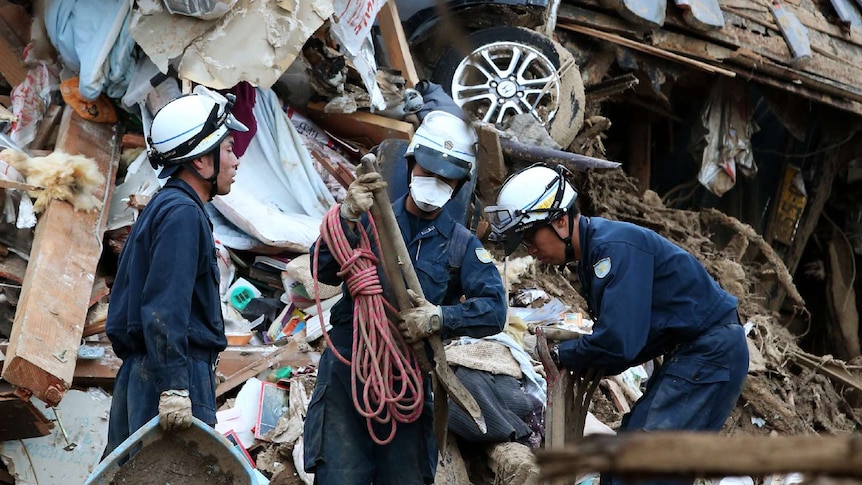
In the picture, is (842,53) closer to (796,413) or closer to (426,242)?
(796,413)

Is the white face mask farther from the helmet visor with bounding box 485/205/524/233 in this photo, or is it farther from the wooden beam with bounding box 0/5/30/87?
the wooden beam with bounding box 0/5/30/87

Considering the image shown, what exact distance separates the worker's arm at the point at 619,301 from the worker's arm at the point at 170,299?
5.02 feet

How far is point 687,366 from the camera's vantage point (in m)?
4.18

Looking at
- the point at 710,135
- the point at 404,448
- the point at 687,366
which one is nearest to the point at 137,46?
the point at 404,448

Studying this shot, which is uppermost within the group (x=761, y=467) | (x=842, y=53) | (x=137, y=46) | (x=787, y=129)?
(x=761, y=467)

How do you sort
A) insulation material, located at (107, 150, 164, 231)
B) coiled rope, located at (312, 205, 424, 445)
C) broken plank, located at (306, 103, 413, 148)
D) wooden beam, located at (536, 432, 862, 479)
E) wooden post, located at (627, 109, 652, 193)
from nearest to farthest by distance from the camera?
wooden beam, located at (536, 432, 862, 479), coiled rope, located at (312, 205, 424, 445), insulation material, located at (107, 150, 164, 231), broken plank, located at (306, 103, 413, 148), wooden post, located at (627, 109, 652, 193)

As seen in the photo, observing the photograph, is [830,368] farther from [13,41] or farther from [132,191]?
[13,41]

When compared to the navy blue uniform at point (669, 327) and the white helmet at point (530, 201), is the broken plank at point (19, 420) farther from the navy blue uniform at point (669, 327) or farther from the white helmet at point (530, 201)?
the navy blue uniform at point (669, 327)

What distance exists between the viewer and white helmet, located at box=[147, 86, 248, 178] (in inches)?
153

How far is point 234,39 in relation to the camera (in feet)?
21.2

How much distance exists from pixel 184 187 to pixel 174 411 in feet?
2.82

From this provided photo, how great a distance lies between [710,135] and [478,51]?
399 centimetres

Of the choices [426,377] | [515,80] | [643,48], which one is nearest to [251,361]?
[426,377]

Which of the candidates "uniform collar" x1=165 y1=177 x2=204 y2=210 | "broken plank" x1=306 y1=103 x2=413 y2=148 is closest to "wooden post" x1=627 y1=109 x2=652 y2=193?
"broken plank" x1=306 y1=103 x2=413 y2=148
